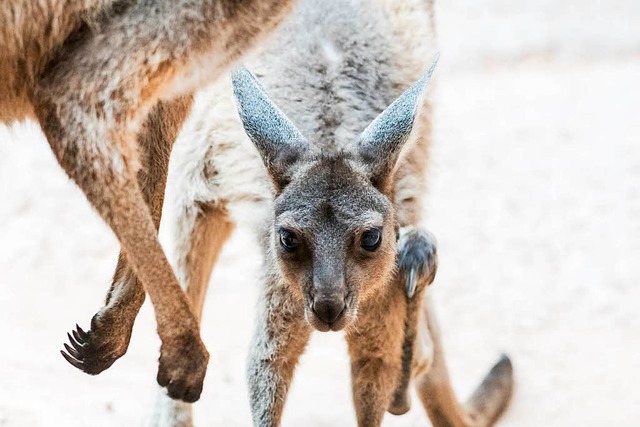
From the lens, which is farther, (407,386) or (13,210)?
(13,210)

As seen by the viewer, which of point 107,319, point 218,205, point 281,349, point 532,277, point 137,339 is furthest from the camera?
point 532,277

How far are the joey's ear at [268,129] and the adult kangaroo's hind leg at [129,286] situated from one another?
0.73ft

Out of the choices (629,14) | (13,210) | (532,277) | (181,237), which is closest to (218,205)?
(181,237)

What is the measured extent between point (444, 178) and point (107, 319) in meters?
4.03

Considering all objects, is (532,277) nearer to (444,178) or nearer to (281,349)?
(444,178)

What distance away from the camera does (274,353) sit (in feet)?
11.7

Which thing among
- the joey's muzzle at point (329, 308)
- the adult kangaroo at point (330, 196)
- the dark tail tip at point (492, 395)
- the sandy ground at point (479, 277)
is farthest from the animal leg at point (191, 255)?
the dark tail tip at point (492, 395)

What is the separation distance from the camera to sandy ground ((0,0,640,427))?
4.74 m

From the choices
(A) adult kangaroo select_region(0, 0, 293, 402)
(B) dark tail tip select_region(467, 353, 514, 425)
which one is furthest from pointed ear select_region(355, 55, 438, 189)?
(B) dark tail tip select_region(467, 353, 514, 425)

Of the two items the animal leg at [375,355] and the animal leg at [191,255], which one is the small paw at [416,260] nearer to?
the animal leg at [375,355]

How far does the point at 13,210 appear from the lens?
6.66 meters

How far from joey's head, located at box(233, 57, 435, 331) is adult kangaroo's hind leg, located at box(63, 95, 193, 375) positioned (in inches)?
11.2

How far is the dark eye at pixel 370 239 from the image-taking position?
3.37 m

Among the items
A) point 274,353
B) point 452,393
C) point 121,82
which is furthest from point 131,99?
point 452,393
